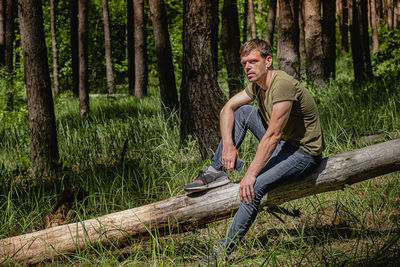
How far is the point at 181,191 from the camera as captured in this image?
13.4 ft

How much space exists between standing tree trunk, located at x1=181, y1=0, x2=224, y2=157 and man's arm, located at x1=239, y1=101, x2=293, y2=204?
6.57 ft

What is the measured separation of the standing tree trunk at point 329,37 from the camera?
9.31 m

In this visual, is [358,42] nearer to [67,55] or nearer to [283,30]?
[283,30]

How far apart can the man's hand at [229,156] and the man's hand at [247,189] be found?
35cm

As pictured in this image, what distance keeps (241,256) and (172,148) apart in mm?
2578

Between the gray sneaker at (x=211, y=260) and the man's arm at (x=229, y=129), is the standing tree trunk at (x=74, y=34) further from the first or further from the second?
the gray sneaker at (x=211, y=260)

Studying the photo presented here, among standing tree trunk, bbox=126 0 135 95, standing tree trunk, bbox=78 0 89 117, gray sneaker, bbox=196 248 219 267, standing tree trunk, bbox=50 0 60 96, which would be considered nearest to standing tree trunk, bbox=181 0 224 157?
gray sneaker, bbox=196 248 219 267

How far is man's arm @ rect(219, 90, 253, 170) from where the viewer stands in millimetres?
3230

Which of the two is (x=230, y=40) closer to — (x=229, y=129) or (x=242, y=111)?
(x=242, y=111)

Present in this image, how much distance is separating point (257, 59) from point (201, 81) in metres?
1.97

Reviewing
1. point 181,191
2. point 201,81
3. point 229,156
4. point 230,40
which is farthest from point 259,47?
point 230,40

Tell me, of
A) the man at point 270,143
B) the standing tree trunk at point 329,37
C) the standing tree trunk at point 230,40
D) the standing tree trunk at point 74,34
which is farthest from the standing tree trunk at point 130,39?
the man at point 270,143

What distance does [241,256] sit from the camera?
2.86m

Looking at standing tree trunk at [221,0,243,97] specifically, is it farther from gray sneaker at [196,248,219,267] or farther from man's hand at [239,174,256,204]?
A: gray sneaker at [196,248,219,267]
